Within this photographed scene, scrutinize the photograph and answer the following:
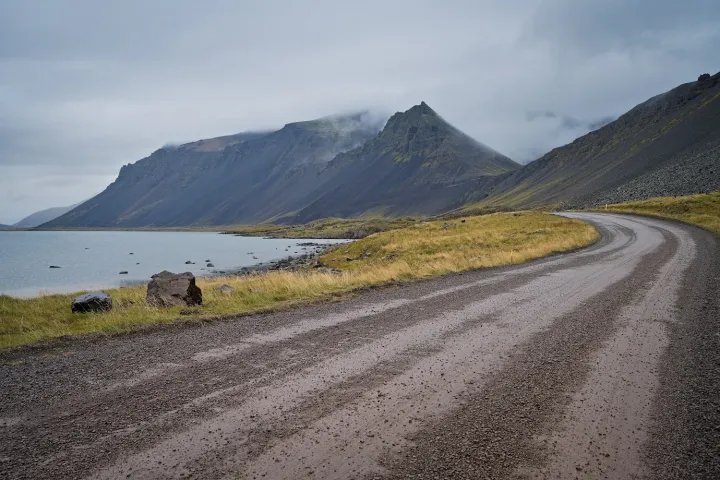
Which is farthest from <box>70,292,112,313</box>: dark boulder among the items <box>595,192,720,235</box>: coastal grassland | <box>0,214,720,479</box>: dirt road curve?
<box>595,192,720,235</box>: coastal grassland

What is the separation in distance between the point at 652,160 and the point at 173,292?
160161mm

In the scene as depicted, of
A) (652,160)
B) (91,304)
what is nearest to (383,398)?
(91,304)

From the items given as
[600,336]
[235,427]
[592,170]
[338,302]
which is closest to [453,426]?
[235,427]

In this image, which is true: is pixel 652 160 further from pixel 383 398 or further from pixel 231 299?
pixel 383 398

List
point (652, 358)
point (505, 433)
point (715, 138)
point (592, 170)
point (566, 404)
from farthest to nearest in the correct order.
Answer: point (592, 170)
point (715, 138)
point (652, 358)
point (566, 404)
point (505, 433)

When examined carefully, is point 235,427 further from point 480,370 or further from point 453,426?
point 480,370

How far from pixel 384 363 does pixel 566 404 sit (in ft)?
8.97

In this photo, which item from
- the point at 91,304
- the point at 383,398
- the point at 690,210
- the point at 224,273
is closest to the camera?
the point at 383,398

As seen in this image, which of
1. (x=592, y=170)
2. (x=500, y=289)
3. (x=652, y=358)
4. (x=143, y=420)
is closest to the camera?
(x=143, y=420)

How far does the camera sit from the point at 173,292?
43.9 feet

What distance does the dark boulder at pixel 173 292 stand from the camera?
13086 millimetres

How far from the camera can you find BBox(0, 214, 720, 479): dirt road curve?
4059 millimetres

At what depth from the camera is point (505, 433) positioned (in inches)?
179

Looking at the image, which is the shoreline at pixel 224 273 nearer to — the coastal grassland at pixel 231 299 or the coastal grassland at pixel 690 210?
the coastal grassland at pixel 231 299
